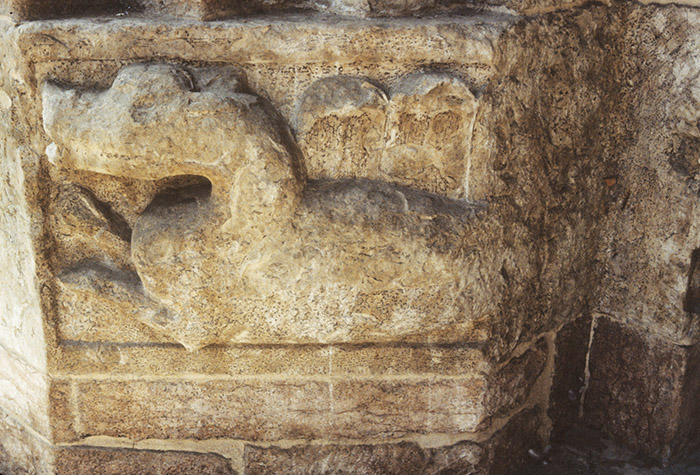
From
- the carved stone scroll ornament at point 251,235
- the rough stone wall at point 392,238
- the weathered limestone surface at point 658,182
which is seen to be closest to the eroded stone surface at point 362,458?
the rough stone wall at point 392,238

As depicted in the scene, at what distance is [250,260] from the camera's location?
1666 millimetres

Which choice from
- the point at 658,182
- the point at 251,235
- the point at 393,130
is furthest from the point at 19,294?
the point at 658,182

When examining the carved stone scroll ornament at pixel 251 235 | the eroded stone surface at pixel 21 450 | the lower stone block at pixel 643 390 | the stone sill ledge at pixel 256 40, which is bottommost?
the eroded stone surface at pixel 21 450

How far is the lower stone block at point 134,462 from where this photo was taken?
6.30 ft

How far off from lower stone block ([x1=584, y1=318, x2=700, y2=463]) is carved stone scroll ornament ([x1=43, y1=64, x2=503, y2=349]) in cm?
52

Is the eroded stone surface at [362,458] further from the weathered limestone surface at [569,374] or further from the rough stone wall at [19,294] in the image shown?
the rough stone wall at [19,294]

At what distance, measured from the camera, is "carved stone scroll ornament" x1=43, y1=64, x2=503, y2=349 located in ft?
5.16

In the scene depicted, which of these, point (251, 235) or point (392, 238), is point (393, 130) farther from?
point (251, 235)

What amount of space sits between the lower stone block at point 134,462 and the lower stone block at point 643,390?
1.04 meters

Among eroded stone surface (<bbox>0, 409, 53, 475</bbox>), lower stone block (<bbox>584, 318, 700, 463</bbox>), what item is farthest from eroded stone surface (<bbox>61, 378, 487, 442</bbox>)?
lower stone block (<bbox>584, 318, 700, 463</bbox>)

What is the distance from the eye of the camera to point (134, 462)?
1.93 m

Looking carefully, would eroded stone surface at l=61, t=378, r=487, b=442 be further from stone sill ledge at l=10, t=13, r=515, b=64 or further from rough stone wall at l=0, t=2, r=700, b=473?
stone sill ledge at l=10, t=13, r=515, b=64

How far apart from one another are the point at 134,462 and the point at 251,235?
71 centimetres

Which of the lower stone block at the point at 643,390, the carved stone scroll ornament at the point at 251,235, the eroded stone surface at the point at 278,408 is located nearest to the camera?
the carved stone scroll ornament at the point at 251,235
